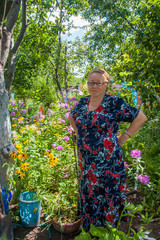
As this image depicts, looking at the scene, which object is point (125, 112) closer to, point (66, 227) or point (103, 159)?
point (103, 159)

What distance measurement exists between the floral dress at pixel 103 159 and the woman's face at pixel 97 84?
80 mm

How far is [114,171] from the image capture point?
1.64 m

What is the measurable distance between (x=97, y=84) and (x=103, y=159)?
0.65 metres

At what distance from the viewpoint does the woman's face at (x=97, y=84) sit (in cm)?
169

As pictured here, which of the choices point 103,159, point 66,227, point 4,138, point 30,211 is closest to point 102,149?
point 103,159

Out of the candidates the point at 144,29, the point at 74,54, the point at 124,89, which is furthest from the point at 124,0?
the point at 144,29

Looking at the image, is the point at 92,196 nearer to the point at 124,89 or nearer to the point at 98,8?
the point at 124,89

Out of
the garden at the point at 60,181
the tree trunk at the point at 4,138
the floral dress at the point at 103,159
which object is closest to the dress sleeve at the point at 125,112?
the floral dress at the point at 103,159

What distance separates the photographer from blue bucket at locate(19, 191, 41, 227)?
6.58 ft

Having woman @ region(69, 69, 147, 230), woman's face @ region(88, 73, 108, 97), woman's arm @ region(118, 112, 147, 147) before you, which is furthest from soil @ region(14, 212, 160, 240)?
woman's face @ region(88, 73, 108, 97)

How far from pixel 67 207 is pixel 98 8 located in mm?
6504

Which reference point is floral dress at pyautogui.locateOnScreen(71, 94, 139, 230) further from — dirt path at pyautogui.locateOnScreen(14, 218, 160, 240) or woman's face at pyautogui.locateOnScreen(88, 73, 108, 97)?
dirt path at pyautogui.locateOnScreen(14, 218, 160, 240)

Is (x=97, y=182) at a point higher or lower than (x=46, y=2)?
lower

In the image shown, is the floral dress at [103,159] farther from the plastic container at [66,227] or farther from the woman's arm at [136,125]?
the plastic container at [66,227]
